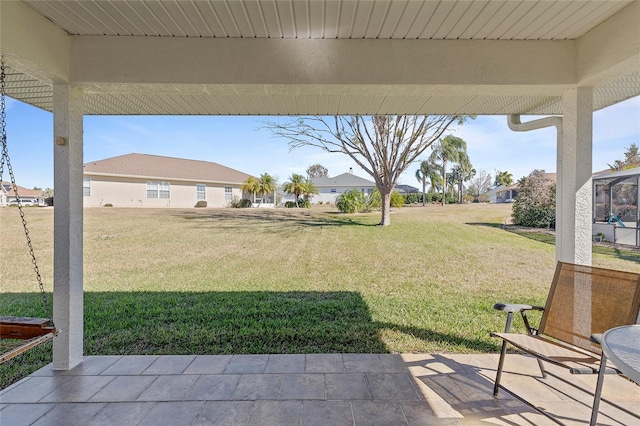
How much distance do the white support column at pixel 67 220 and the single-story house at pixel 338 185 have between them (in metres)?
33.0

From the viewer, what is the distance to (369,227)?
526 inches

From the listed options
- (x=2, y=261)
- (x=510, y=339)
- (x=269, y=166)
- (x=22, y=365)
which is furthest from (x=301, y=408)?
(x=269, y=166)

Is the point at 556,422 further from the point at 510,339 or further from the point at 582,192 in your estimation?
the point at 582,192

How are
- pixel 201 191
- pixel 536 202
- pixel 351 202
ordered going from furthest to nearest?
pixel 201 191 < pixel 351 202 < pixel 536 202

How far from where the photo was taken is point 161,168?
75.6 feet

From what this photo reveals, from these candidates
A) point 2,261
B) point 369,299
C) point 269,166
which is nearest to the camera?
point 369,299

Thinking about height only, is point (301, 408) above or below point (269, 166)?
below

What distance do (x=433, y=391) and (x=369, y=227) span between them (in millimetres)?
10850

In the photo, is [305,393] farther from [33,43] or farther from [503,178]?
[503,178]

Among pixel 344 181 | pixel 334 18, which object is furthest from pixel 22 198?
pixel 334 18

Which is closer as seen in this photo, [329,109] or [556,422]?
[556,422]

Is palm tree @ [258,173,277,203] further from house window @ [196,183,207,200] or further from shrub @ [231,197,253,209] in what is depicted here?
house window @ [196,183,207,200]

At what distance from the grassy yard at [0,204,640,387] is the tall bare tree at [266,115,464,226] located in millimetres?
2627

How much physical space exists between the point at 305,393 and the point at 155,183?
23.1 m
